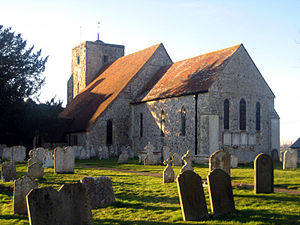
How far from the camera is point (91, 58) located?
4425 cm

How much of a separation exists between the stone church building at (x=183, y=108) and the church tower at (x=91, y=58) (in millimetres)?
6283

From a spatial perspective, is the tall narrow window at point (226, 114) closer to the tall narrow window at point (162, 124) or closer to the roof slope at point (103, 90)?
the tall narrow window at point (162, 124)

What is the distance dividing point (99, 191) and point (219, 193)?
10.8ft

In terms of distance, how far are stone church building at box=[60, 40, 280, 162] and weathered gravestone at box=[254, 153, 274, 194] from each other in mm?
11601

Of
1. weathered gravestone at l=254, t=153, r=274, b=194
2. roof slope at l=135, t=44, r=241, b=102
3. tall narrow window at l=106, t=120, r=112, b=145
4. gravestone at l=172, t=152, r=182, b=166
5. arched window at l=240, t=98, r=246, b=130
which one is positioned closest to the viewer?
weathered gravestone at l=254, t=153, r=274, b=194

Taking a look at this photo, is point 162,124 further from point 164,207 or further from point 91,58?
point 164,207

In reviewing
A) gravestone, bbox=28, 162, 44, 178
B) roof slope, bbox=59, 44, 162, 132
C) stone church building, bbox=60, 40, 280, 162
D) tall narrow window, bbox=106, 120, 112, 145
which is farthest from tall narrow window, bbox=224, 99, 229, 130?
gravestone, bbox=28, 162, 44, 178

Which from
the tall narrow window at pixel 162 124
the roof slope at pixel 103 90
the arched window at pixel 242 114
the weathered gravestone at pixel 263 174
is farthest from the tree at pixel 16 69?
the weathered gravestone at pixel 263 174

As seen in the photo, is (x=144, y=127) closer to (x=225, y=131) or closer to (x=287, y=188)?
(x=225, y=131)

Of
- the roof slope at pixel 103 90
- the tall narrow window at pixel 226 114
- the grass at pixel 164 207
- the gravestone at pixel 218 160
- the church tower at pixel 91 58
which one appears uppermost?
the church tower at pixel 91 58

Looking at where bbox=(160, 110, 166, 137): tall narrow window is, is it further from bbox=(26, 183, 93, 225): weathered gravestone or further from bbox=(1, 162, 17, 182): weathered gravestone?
bbox=(26, 183, 93, 225): weathered gravestone

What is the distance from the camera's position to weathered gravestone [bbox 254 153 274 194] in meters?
11.0

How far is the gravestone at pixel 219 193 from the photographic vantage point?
8.72 m

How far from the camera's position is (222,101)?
1014 inches
